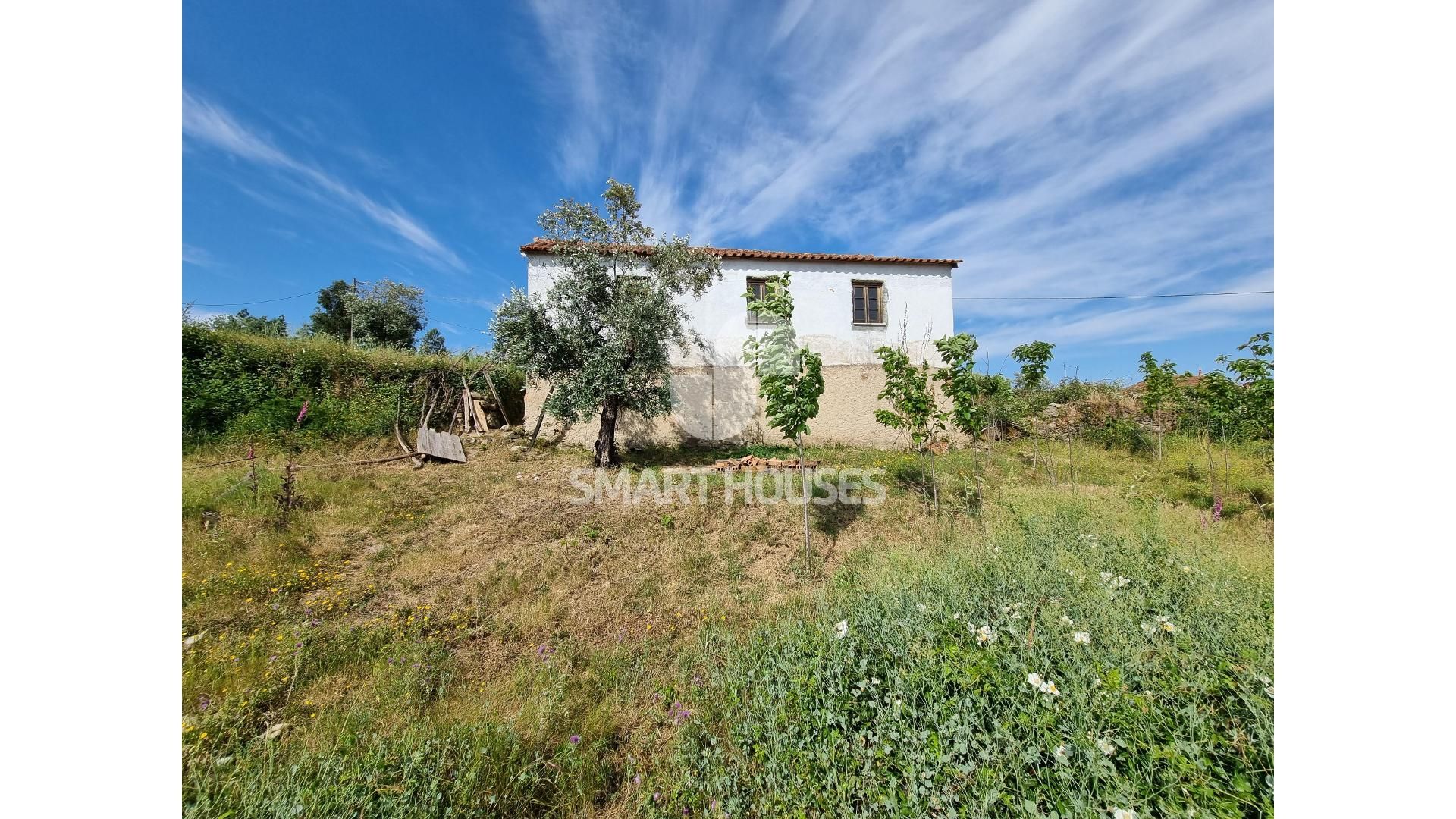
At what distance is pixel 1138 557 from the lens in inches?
128

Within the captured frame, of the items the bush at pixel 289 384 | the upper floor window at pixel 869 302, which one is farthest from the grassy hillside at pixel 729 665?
the upper floor window at pixel 869 302

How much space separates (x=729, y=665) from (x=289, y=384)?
1137 cm

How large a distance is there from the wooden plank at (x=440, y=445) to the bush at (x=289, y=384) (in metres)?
1.15

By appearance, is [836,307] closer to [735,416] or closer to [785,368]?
[735,416]

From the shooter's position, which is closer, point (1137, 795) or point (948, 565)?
point (1137, 795)

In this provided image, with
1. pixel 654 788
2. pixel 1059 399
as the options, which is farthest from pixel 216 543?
pixel 1059 399

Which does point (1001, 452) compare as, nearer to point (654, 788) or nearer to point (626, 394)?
point (626, 394)

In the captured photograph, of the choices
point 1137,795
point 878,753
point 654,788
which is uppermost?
point 1137,795

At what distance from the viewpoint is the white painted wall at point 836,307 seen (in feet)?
34.5

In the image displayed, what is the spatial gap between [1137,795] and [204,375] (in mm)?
13608

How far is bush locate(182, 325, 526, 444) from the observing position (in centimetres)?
793

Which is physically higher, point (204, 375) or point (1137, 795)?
point (204, 375)

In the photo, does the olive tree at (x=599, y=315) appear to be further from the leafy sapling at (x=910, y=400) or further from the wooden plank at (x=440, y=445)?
the leafy sapling at (x=910, y=400)

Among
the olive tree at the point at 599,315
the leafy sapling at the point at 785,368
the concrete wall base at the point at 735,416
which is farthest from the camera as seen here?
the concrete wall base at the point at 735,416
